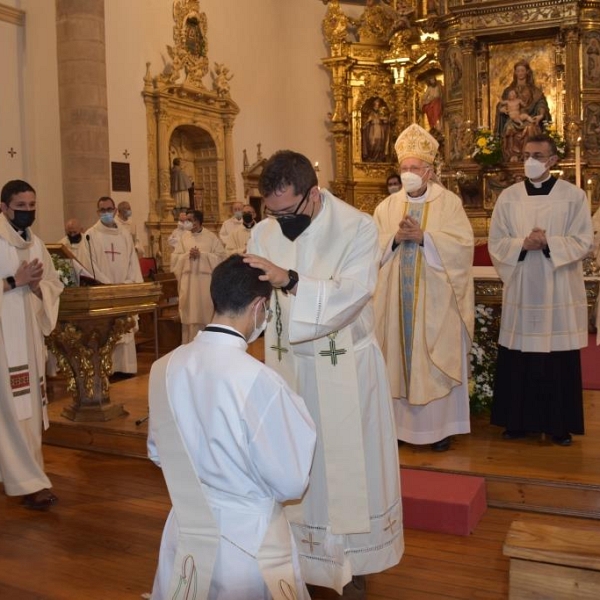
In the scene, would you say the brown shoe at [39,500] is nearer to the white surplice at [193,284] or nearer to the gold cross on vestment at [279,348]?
the gold cross on vestment at [279,348]

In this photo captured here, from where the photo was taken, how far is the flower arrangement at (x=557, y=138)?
12.9 meters

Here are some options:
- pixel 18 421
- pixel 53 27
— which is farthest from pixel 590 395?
pixel 53 27

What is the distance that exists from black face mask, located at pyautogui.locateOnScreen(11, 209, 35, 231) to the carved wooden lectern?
57.3 inches

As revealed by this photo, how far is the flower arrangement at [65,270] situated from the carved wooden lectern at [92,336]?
14cm

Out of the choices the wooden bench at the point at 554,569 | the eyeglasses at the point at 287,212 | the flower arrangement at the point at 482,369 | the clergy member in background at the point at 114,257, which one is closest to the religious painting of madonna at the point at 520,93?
the clergy member in background at the point at 114,257

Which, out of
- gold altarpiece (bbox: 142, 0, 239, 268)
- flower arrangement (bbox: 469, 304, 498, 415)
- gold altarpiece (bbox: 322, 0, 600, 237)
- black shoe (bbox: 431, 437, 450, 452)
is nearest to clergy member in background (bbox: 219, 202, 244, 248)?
gold altarpiece (bbox: 142, 0, 239, 268)

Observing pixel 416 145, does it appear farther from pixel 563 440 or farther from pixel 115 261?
pixel 115 261

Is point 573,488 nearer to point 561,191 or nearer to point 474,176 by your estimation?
point 561,191

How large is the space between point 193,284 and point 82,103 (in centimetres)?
402

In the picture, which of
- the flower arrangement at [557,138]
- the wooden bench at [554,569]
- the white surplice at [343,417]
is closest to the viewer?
the wooden bench at [554,569]

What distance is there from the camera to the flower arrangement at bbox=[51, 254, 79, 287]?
6.65m

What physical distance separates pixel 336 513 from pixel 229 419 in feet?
4.06

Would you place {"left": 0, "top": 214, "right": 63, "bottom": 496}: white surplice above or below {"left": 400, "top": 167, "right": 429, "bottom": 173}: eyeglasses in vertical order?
below

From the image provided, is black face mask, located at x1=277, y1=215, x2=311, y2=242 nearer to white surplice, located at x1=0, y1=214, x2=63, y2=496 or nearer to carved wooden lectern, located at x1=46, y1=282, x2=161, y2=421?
white surplice, located at x1=0, y1=214, x2=63, y2=496
